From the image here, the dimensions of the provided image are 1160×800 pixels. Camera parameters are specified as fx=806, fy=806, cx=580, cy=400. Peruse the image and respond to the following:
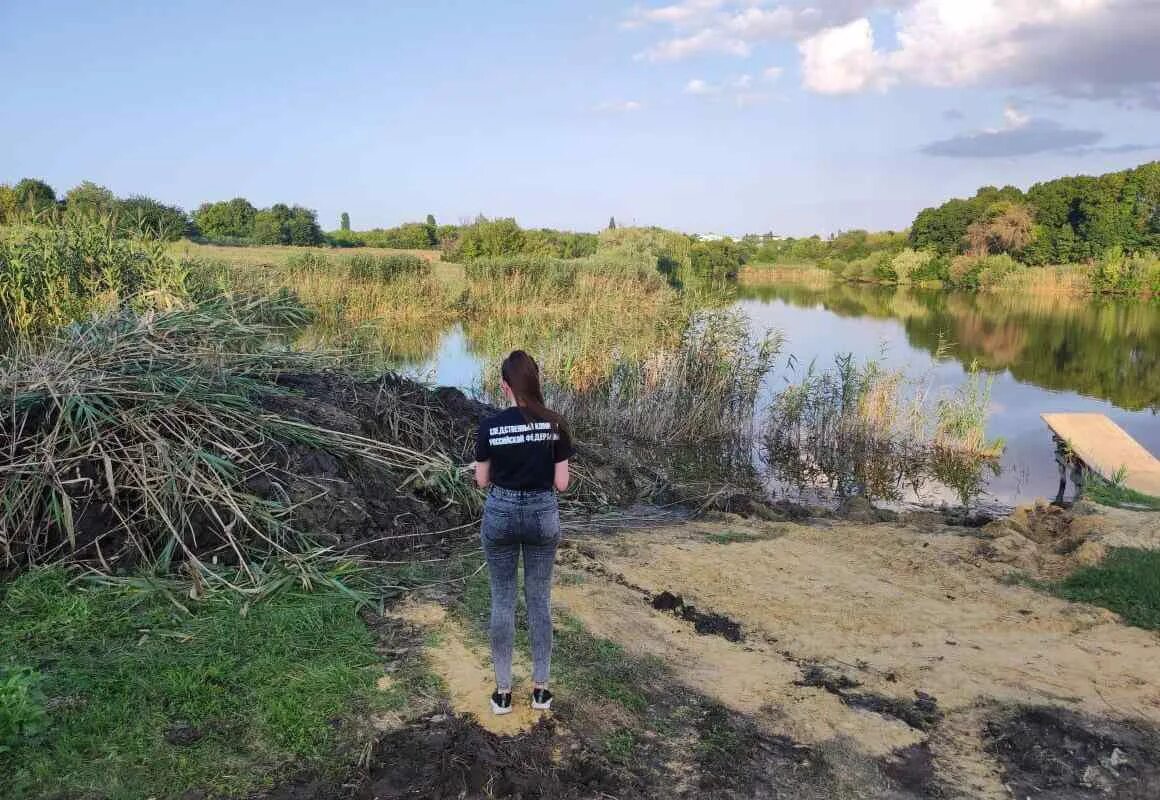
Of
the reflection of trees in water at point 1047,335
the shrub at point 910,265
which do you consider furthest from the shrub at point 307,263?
the shrub at point 910,265

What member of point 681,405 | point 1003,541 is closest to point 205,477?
point 1003,541

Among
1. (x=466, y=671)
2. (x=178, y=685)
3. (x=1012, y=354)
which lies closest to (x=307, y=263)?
(x=1012, y=354)

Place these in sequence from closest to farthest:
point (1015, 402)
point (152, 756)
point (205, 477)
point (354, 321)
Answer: point (152, 756) → point (205, 477) → point (1015, 402) → point (354, 321)

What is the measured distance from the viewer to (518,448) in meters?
3.17

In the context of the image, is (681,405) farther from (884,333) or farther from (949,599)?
(884,333)

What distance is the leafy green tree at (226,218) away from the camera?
5103 cm

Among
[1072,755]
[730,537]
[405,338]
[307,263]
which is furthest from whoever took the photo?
[307,263]

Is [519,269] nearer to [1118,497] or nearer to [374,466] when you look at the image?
[1118,497]

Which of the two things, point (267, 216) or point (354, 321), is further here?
point (267, 216)

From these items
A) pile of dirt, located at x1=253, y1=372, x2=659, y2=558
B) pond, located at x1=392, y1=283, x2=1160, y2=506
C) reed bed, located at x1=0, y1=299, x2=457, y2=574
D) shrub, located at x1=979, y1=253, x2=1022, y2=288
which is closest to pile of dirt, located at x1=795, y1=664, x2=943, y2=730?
pile of dirt, located at x1=253, y1=372, x2=659, y2=558

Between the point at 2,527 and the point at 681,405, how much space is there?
27.9 ft

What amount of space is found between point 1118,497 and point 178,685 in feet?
27.2

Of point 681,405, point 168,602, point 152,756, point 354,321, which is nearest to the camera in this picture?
point 152,756

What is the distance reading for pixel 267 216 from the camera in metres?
52.3
